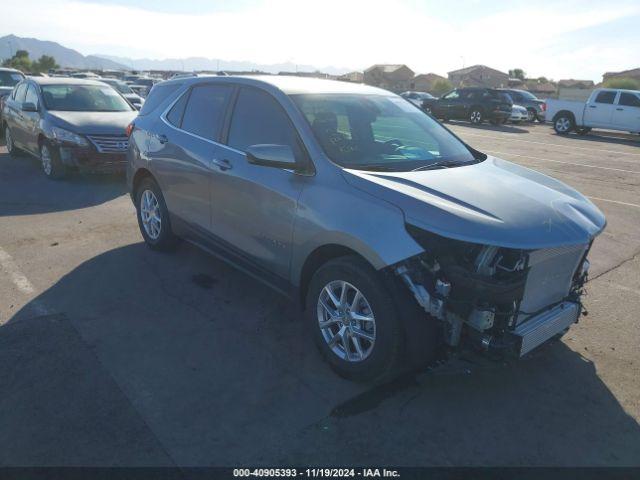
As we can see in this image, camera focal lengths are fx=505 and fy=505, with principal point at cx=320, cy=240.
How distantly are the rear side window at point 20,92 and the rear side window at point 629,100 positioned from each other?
20735 millimetres

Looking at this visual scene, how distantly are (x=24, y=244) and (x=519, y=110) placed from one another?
83.4 feet

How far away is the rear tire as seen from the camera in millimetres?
21609

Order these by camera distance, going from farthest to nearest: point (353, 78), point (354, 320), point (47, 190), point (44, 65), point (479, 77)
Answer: point (479, 77) < point (44, 65) < point (353, 78) < point (47, 190) < point (354, 320)

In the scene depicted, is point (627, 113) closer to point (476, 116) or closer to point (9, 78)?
point (476, 116)

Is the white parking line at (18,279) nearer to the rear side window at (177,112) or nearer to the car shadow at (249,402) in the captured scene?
the car shadow at (249,402)

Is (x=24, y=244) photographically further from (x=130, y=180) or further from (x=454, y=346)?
(x=454, y=346)

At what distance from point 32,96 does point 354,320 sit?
30.1 ft

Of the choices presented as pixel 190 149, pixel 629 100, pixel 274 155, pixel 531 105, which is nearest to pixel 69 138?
pixel 190 149

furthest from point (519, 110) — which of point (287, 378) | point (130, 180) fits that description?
point (287, 378)

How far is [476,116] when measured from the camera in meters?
24.8

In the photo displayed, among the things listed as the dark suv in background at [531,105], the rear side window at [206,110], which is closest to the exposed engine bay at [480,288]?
the rear side window at [206,110]

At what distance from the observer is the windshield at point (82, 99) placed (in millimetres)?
9289

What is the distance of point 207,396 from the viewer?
3.18 m

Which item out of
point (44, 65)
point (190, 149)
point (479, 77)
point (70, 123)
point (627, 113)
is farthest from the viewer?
point (479, 77)
